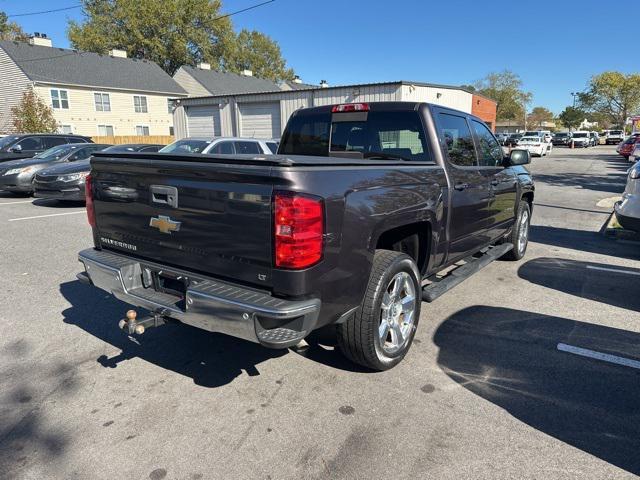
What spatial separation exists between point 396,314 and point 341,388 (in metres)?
0.70

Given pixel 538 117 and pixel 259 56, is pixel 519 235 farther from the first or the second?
pixel 538 117

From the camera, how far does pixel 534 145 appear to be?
3503cm

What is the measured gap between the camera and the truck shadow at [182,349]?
3.54 metres

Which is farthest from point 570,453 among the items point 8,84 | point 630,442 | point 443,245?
point 8,84

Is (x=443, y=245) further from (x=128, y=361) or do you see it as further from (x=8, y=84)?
(x=8, y=84)

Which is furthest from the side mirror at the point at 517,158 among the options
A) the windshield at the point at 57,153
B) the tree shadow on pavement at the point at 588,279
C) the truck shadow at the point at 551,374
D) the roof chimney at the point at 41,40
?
the roof chimney at the point at 41,40

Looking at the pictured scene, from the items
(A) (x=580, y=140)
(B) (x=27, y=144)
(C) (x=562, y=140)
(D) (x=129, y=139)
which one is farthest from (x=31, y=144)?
(C) (x=562, y=140)

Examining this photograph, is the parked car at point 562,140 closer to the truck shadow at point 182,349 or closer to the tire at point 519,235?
the tire at point 519,235

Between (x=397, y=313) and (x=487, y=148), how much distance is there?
109 inches

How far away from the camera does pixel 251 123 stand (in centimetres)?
2672

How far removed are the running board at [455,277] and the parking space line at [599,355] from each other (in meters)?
1.00

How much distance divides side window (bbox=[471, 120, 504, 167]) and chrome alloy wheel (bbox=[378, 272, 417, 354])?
2108 millimetres

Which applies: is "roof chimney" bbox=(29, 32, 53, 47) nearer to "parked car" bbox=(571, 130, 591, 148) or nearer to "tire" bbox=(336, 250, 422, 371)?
"tire" bbox=(336, 250, 422, 371)

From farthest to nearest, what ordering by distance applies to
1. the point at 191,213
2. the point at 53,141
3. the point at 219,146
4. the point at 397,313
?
the point at 53,141 → the point at 219,146 → the point at 397,313 → the point at 191,213
